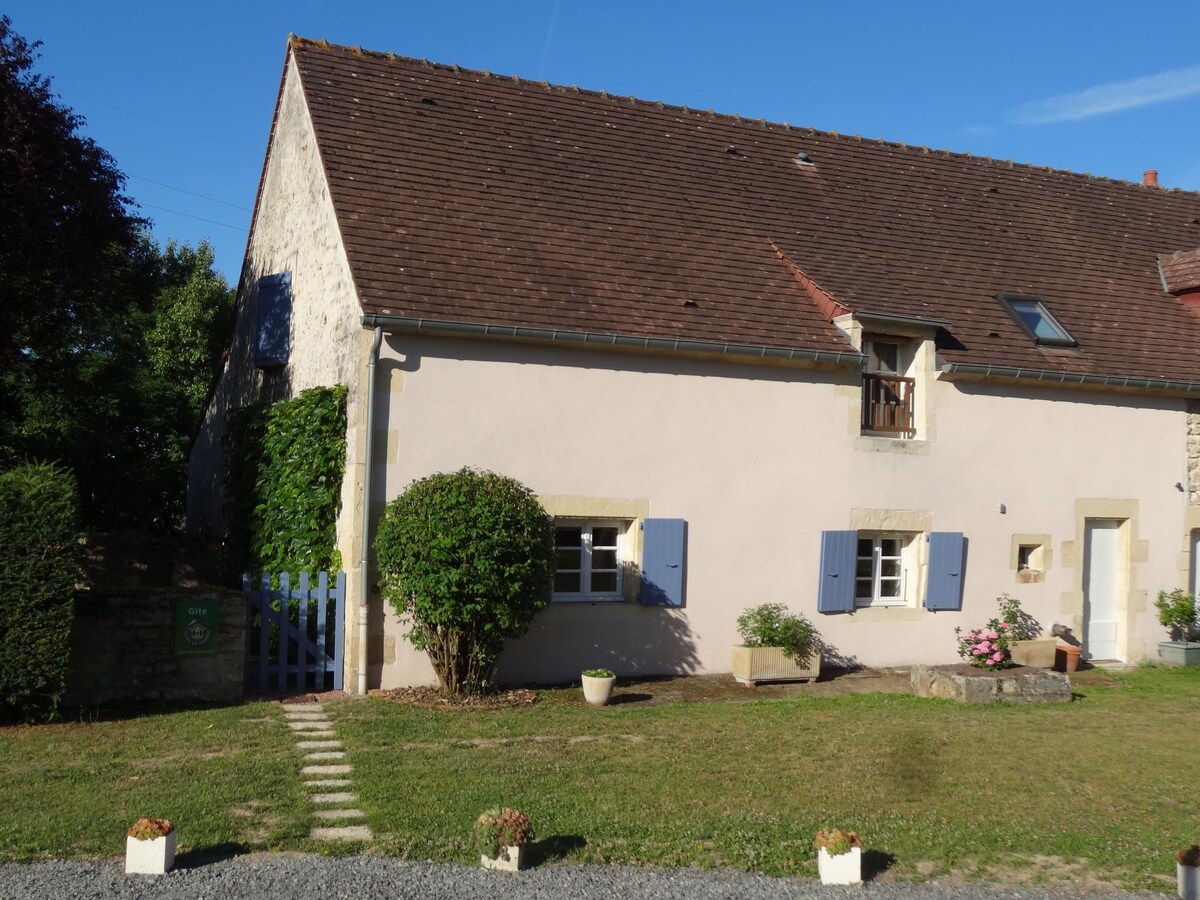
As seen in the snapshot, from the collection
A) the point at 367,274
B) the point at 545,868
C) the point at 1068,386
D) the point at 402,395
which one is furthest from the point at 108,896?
the point at 1068,386

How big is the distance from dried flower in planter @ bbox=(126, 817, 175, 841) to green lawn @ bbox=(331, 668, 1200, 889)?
44.5 inches

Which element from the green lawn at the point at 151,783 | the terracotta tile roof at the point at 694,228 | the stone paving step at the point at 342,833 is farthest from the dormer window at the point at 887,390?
the stone paving step at the point at 342,833

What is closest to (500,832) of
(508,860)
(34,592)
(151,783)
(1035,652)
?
(508,860)

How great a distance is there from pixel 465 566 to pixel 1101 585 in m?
8.74

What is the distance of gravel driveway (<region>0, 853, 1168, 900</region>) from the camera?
5531 millimetres

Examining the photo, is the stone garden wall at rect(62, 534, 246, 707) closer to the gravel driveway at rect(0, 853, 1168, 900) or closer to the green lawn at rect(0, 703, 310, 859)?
the green lawn at rect(0, 703, 310, 859)

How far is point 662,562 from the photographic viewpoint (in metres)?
12.3

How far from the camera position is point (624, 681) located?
1221 centimetres

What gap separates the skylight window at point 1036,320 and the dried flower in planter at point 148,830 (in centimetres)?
1182

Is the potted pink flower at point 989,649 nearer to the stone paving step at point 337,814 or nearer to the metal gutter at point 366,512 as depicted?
the metal gutter at point 366,512

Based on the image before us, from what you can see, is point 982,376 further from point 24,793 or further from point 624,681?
point 24,793

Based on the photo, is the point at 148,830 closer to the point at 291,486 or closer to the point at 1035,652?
the point at 291,486

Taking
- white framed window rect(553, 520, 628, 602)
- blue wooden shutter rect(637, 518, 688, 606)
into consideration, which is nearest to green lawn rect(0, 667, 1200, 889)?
white framed window rect(553, 520, 628, 602)

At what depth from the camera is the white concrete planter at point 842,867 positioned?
6.01m
